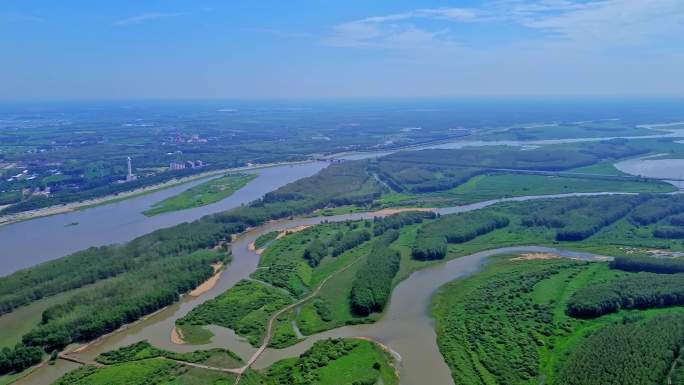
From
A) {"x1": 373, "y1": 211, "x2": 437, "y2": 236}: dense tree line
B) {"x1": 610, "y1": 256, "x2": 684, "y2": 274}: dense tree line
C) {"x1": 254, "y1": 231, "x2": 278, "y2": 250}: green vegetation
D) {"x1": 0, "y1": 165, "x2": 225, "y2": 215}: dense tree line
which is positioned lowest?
{"x1": 254, "y1": 231, "x2": 278, "y2": 250}: green vegetation

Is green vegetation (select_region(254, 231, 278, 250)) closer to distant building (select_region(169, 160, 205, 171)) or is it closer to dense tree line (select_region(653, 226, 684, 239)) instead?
dense tree line (select_region(653, 226, 684, 239))

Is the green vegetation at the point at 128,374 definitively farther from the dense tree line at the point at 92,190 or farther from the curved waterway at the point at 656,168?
the curved waterway at the point at 656,168

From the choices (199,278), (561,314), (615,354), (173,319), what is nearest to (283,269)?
(199,278)

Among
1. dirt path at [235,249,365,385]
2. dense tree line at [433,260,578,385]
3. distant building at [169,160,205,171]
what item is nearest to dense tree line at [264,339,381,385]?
dirt path at [235,249,365,385]

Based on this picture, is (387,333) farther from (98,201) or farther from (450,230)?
(98,201)

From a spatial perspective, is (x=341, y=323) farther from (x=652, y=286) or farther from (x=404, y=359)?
(x=652, y=286)

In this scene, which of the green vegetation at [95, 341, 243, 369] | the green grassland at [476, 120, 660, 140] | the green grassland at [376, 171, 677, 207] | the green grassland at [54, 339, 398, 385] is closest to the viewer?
the green grassland at [54, 339, 398, 385]

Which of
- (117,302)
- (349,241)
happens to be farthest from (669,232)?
(117,302)
